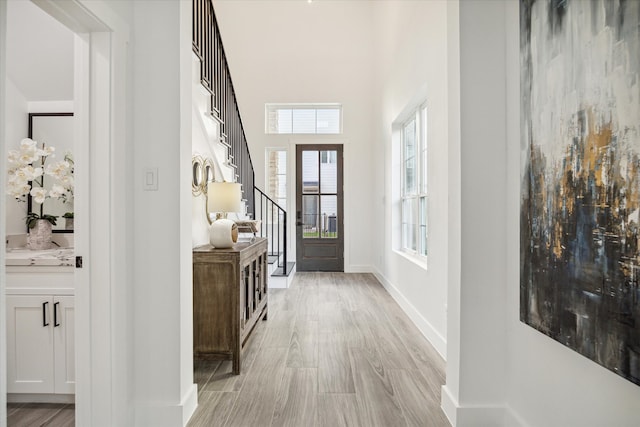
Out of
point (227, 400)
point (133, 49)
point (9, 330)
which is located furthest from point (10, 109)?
point (227, 400)

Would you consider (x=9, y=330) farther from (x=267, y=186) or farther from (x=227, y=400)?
(x=267, y=186)

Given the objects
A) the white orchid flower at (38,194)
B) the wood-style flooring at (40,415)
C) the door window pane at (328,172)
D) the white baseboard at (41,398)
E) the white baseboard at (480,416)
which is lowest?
the wood-style flooring at (40,415)

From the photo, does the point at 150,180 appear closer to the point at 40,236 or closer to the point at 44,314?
the point at 44,314

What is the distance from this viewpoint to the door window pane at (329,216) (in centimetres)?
702

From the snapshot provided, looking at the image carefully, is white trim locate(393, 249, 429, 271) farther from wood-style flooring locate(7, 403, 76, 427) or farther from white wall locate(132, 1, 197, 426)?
wood-style flooring locate(7, 403, 76, 427)

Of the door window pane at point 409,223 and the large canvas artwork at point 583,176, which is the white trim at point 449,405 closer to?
the large canvas artwork at point 583,176

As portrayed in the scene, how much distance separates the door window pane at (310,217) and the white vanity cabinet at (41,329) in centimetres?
500

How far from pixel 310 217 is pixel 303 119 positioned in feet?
6.25

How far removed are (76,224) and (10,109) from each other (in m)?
1.52

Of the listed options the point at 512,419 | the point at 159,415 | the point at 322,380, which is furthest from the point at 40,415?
the point at 512,419

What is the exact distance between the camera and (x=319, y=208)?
7027 millimetres

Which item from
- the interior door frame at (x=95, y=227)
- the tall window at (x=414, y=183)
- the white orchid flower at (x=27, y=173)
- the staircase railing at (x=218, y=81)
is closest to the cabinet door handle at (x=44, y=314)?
the interior door frame at (x=95, y=227)

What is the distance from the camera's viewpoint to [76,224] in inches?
69.6

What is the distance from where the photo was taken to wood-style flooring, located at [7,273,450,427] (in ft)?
6.72
